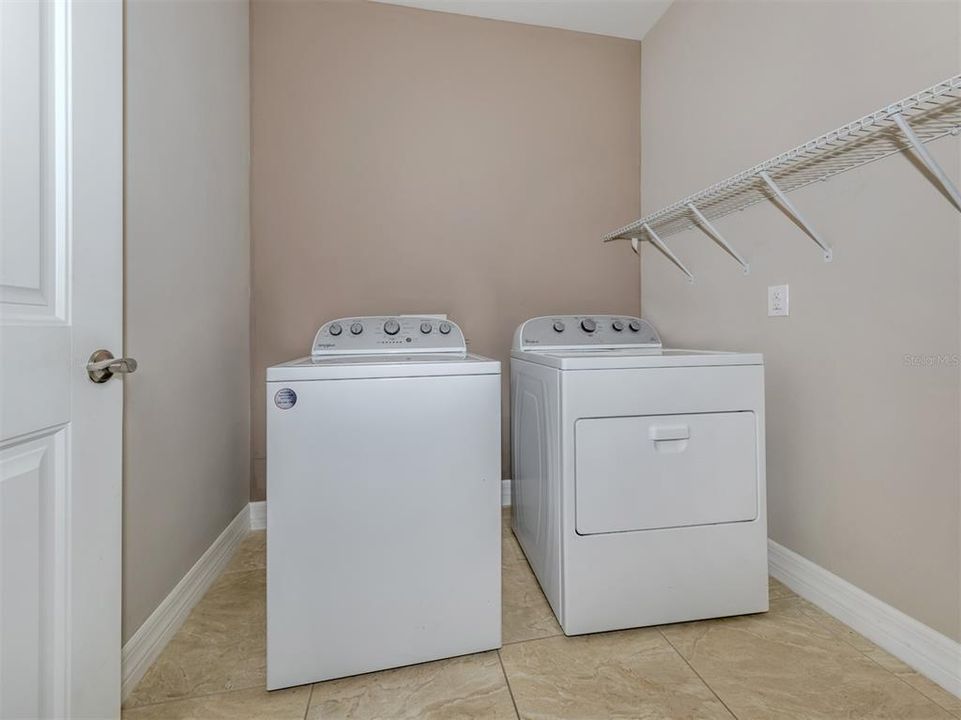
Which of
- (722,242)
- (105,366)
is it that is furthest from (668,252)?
(105,366)

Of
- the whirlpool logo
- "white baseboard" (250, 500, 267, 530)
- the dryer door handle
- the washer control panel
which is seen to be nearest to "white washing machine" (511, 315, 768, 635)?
the dryer door handle

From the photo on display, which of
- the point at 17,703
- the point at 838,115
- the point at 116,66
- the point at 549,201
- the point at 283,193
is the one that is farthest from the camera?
the point at 549,201

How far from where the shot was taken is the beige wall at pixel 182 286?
1147mm

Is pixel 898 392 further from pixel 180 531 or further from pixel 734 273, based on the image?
pixel 180 531

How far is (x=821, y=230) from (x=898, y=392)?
0.53 m

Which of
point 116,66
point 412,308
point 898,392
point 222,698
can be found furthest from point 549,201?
point 222,698

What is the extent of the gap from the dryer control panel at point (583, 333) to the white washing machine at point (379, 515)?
2.54 ft

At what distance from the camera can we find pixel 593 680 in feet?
3.73

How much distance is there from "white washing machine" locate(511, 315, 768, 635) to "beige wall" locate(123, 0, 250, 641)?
112cm

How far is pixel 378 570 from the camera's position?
3.73ft

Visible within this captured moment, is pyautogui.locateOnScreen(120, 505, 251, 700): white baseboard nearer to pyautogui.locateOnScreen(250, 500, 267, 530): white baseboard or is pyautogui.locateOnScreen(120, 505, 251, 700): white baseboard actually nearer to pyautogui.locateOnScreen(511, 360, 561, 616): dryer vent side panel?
pyautogui.locateOnScreen(250, 500, 267, 530): white baseboard

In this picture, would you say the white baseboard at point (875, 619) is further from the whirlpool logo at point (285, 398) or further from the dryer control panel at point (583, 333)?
the whirlpool logo at point (285, 398)

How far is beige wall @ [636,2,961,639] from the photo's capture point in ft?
3.59

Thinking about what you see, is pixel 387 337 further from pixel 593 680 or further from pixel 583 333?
pixel 593 680
